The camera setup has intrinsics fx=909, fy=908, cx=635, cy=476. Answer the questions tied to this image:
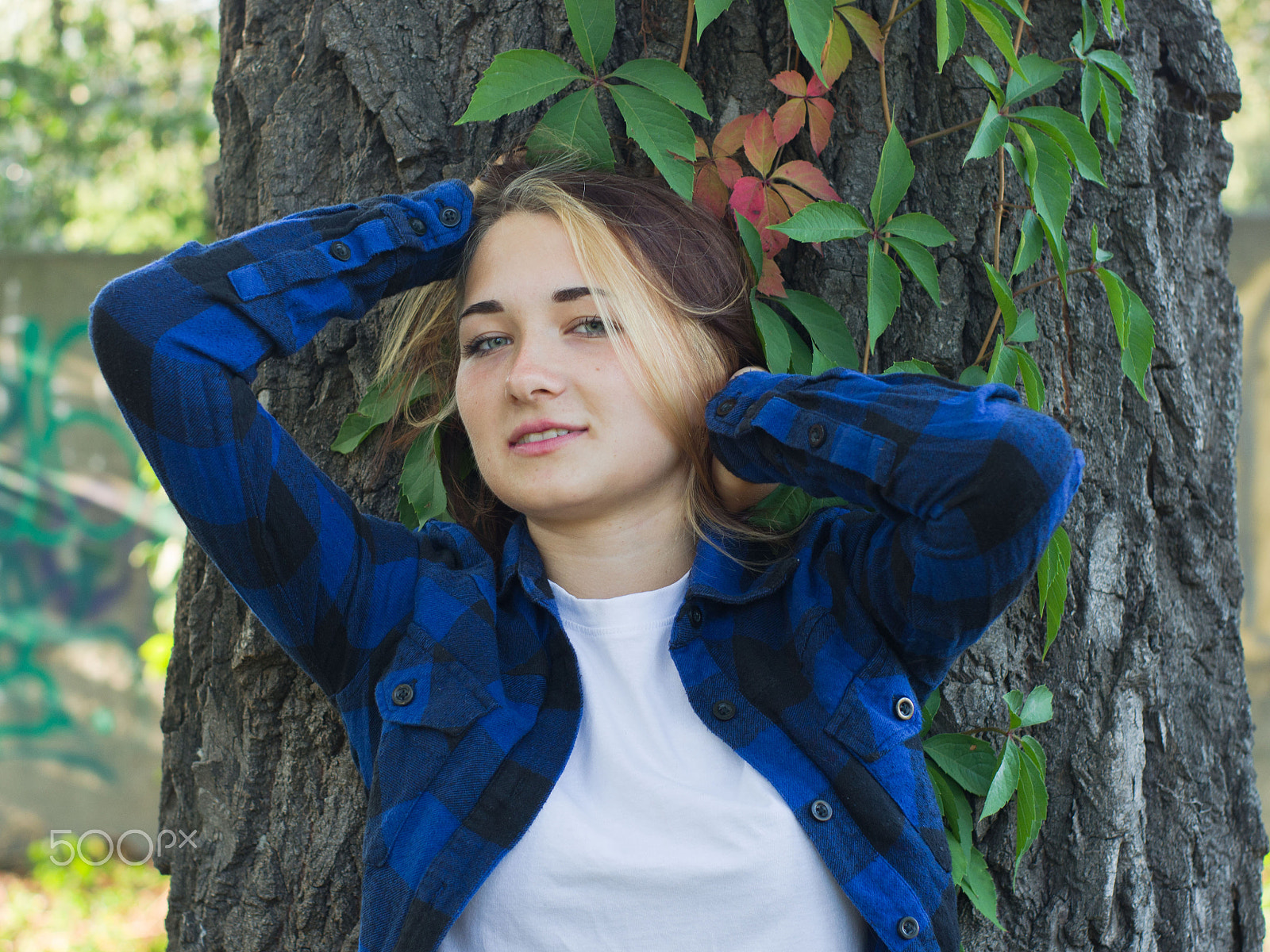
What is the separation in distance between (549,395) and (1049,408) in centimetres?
80

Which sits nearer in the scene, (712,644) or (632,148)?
(712,644)

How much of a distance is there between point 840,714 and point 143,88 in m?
6.96

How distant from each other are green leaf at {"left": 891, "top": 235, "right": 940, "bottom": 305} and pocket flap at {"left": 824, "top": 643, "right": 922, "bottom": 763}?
0.54 meters

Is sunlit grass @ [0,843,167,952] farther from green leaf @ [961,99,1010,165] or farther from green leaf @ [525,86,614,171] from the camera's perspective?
green leaf @ [961,99,1010,165]

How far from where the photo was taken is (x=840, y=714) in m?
1.16

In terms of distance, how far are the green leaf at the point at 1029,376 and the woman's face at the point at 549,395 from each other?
0.51m

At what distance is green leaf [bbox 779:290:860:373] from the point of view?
137 cm

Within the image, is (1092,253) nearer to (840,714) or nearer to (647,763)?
(840,714)

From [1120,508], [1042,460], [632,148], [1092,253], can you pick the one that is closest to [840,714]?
[1042,460]

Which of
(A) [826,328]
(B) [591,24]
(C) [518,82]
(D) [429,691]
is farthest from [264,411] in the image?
(A) [826,328]

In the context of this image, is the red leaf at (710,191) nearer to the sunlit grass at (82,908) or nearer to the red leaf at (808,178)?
the red leaf at (808,178)

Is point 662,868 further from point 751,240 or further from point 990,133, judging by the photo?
point 990,133

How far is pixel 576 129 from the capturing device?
1338 millimetres

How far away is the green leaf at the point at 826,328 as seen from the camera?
1372mm
